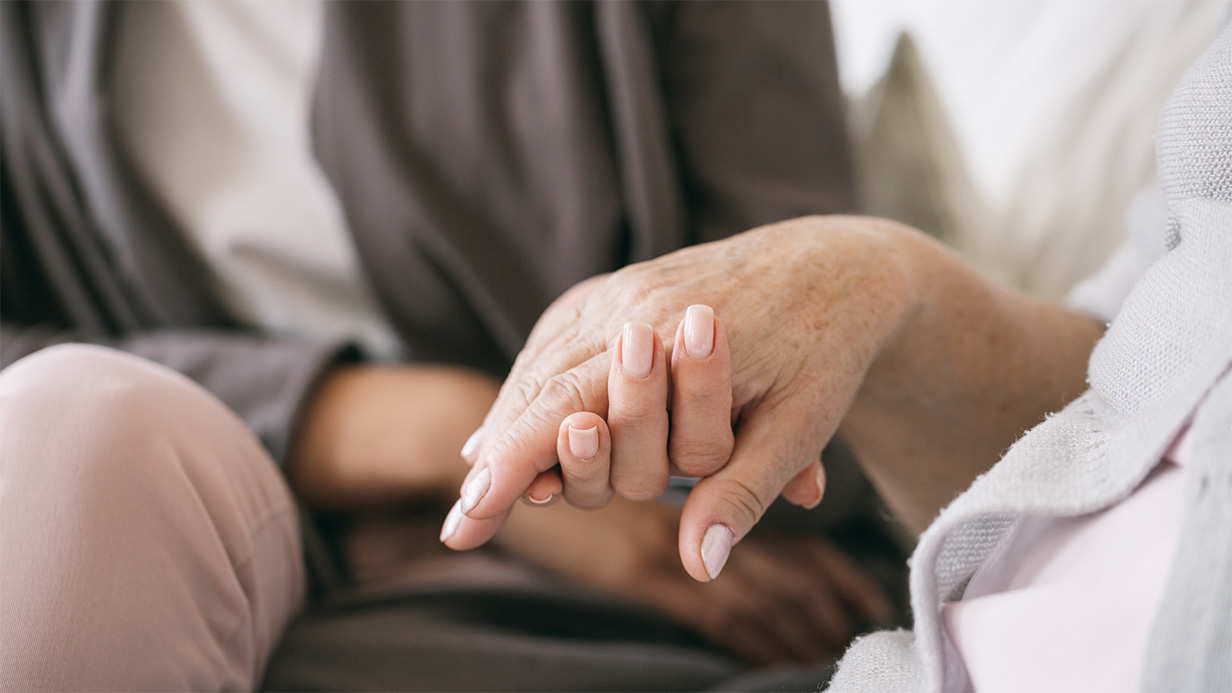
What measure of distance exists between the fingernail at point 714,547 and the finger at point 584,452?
6cm

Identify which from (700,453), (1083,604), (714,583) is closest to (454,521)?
(700,453)

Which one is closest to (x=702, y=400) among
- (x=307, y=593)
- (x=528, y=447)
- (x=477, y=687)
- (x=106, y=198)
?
(x=528, y=447)

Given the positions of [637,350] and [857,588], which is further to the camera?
[857,588]

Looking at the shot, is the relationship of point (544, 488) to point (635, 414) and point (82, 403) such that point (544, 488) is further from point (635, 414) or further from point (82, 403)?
point (82, 403)

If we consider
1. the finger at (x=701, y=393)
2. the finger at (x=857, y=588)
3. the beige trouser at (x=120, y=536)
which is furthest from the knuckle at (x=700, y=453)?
the finger at (x=857, y=588)

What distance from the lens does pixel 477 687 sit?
1.70ft

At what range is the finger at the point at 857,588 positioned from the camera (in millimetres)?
729

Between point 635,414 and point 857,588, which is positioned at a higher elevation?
point 635,414

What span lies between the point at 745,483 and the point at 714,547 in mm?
33

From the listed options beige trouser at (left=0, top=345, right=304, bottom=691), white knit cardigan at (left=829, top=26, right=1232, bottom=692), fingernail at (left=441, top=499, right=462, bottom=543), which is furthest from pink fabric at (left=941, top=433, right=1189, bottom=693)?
beige trouser at (left=0, top=345, right=304, bottom=691)

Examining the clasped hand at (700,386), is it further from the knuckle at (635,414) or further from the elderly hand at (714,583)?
the elderly hand at (714,583)

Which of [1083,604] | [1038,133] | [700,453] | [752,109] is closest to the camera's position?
[1083,604]

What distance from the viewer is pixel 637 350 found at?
0.35 metres

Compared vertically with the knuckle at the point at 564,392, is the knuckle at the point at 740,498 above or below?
below
